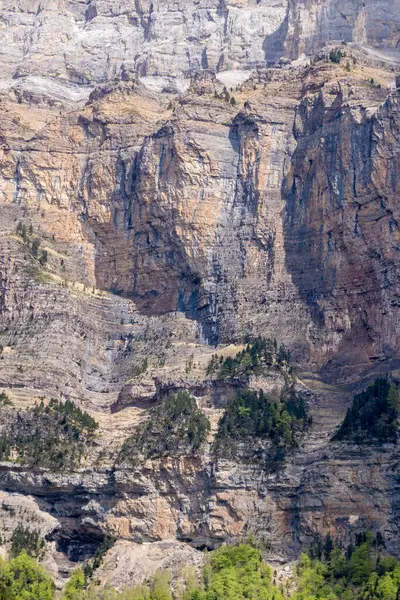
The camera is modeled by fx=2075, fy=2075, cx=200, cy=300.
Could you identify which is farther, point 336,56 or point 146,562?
point 336,56

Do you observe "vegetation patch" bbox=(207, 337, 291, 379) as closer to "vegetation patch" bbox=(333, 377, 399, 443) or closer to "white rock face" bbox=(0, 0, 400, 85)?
"vegetation patch" bbox=(333, 377, 399, 443)

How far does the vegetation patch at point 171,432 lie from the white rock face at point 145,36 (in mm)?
53304

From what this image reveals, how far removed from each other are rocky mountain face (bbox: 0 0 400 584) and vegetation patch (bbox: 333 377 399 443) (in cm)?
96

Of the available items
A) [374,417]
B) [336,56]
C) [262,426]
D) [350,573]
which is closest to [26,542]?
[262,426]

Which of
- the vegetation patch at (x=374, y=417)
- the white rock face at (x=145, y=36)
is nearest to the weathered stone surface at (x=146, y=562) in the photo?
the vegetation patch at (x=374, y=417)

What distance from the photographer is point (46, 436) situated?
418 ft

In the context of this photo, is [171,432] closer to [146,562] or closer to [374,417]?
[146,562]

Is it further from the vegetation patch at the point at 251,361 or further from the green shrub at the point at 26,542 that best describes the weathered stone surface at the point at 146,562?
the vegetation patch at the point at 251,361

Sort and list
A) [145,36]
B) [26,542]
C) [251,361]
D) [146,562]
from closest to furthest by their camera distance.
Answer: [146,562]
[26,542]
[251,361]
[145,36]

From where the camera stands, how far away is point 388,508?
11800 cm

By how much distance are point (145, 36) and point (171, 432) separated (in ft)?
233

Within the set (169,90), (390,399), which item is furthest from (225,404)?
(169,90)

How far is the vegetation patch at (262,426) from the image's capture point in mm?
123581

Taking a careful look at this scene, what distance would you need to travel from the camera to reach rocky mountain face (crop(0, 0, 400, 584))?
4828 inches
